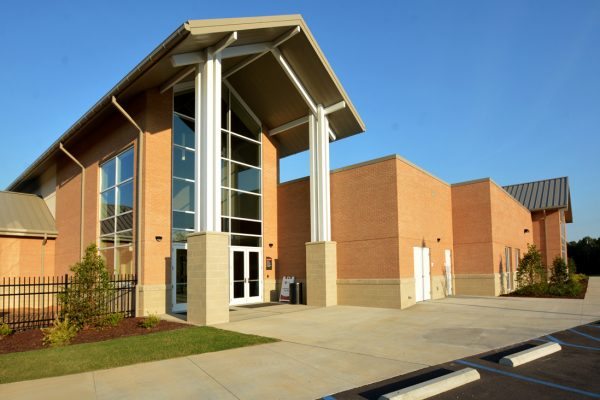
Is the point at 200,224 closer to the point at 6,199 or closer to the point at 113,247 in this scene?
the point at 113,247

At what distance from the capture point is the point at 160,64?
14.2 metres

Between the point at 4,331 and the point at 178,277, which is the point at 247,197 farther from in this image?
the point at 4,331

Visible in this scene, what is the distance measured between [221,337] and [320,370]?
3.76 meters

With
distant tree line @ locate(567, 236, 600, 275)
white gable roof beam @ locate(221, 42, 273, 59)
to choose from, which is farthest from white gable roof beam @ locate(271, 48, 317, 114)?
distant tree line @ locate(567, 236, 600, 275)

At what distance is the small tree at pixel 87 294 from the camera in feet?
40.5

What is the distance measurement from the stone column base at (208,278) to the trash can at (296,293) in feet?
18.3

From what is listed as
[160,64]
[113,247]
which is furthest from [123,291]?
[160,64]

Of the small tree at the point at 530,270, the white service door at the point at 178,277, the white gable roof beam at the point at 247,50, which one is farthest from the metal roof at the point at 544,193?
the white service door at the point at 178,277

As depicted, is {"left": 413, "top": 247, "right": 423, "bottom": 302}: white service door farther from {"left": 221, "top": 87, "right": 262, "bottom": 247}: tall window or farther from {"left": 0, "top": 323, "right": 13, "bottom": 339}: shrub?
{"left": 0, "top": 323, "right": 13, "bottom": 339}: shrub

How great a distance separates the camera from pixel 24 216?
909 inches

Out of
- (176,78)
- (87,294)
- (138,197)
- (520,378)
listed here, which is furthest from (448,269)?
(87,294)

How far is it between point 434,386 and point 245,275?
43.7ft

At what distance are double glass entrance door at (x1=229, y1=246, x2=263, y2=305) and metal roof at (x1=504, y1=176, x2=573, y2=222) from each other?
82.6 ft

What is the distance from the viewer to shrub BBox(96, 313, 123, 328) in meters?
12.6
